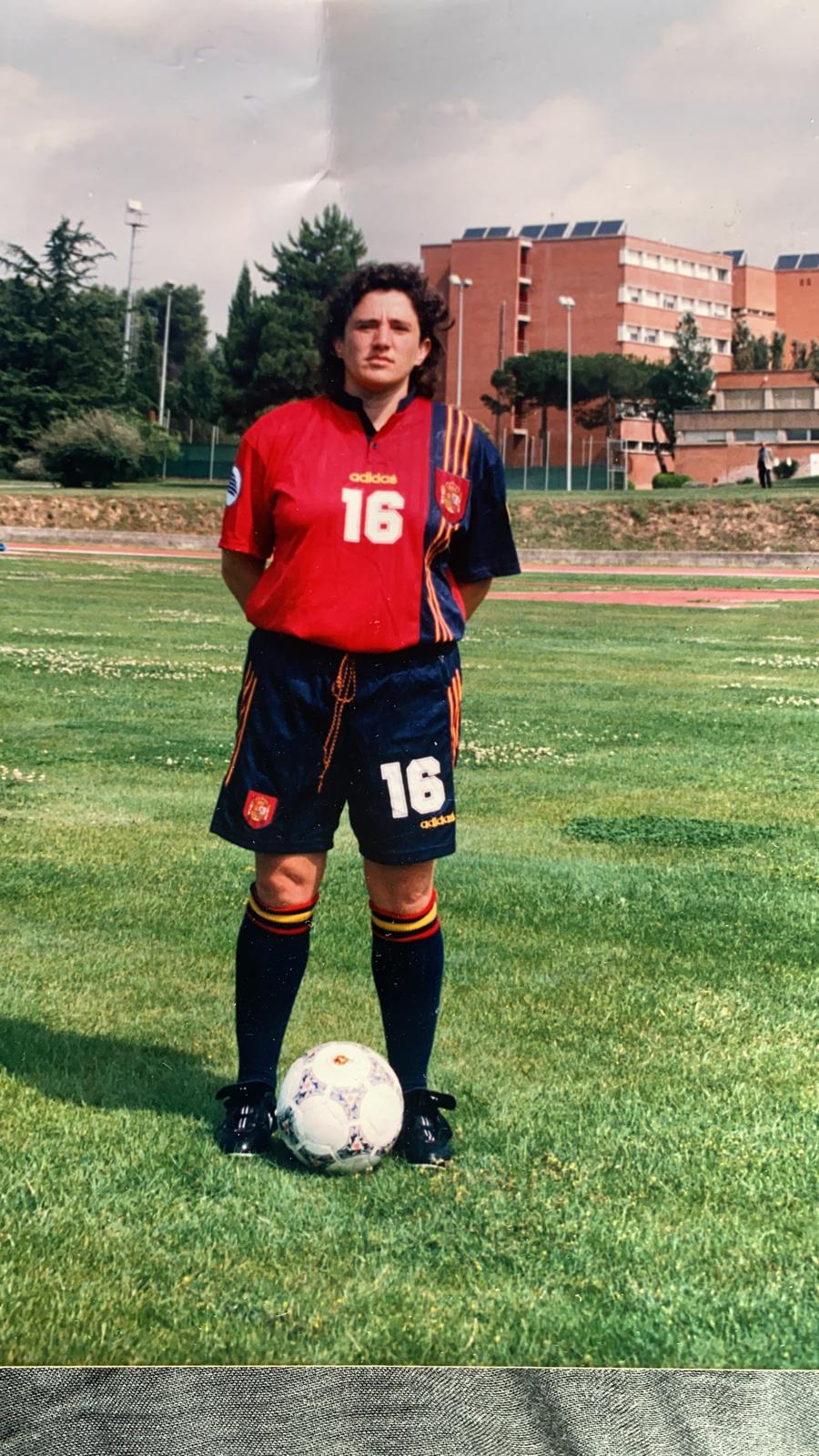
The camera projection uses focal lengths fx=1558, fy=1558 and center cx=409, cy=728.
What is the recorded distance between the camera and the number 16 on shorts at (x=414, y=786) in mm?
3572

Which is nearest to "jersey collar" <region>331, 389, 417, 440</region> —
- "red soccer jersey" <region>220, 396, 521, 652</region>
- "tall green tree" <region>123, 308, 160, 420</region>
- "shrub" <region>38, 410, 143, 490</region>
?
"red soccer jersey" <region>220, 396, 521, 652</region>

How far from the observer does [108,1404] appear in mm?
2648

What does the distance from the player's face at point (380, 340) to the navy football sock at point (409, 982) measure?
1.28 meters

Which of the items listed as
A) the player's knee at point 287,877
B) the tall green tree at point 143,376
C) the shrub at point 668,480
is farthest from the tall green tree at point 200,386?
the shrub at point 668,480

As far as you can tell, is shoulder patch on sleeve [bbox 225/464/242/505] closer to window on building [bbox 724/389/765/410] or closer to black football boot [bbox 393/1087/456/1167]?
black football boot [bbox 393/1087/456/1167]

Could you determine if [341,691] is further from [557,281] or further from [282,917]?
[557,281]

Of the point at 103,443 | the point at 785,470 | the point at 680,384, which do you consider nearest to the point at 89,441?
the point at 103,443

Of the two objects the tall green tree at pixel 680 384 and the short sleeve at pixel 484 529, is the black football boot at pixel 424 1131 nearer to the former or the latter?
the short sleeve at pixel 484 529

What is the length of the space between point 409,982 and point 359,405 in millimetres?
1398

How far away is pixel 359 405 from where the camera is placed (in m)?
3.57

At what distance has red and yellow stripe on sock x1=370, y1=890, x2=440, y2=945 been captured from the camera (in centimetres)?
381

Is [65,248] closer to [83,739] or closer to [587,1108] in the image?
[587,1108]

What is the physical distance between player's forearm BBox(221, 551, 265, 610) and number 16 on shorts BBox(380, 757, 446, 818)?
1.85 feet

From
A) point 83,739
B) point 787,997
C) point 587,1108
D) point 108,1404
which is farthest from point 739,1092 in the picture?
point 83,739
